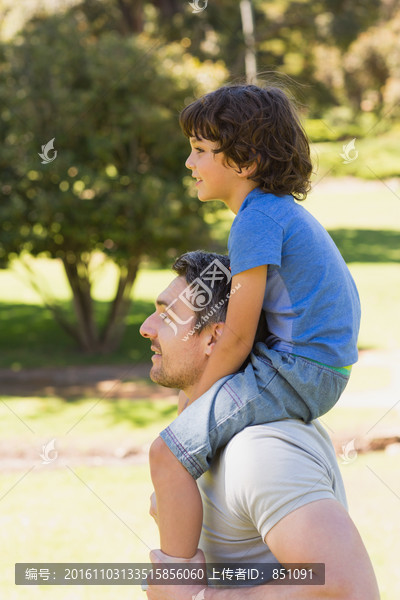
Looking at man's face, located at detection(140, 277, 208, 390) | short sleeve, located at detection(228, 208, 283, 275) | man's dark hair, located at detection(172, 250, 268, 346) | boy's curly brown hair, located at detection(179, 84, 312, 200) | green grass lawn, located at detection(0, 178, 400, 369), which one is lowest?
green grass lawn, located at detection(0, 178, 400, 369)

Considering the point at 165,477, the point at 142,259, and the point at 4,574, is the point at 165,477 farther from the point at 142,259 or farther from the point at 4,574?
the point at 142,259

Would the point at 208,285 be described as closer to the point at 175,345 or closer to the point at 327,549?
the point at 175,345

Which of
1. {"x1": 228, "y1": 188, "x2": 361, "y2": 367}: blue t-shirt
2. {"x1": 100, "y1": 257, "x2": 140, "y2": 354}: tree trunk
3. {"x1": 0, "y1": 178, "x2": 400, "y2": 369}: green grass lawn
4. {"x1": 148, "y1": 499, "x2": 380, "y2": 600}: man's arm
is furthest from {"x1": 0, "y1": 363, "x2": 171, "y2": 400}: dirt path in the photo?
{"x1": 148, "y1": 499, "x2": 380, "y2": 600}: man's arm

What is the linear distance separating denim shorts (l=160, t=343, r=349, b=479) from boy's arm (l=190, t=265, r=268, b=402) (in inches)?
1.1

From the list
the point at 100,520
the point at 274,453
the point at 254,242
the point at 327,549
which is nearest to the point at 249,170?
the point at 254,242

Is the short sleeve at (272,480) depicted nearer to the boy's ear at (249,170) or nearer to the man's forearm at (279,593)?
the man's forearm at (279,593)

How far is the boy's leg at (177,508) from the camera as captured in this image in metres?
1.47

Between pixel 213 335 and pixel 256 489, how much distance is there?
16.4 inches

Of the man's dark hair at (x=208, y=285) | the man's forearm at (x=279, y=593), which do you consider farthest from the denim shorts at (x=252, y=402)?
the man's forearm at (x=279, y=593)

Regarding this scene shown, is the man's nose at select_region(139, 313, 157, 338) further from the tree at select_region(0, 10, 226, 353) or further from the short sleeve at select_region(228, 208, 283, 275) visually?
the tree at select_region(0, 10, 226, 353)

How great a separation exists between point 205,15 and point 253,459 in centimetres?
1455

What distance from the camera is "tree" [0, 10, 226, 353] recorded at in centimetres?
762

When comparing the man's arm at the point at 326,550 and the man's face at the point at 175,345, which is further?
the man's face at the point at 175,345

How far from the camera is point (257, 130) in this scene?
1.68 metres
